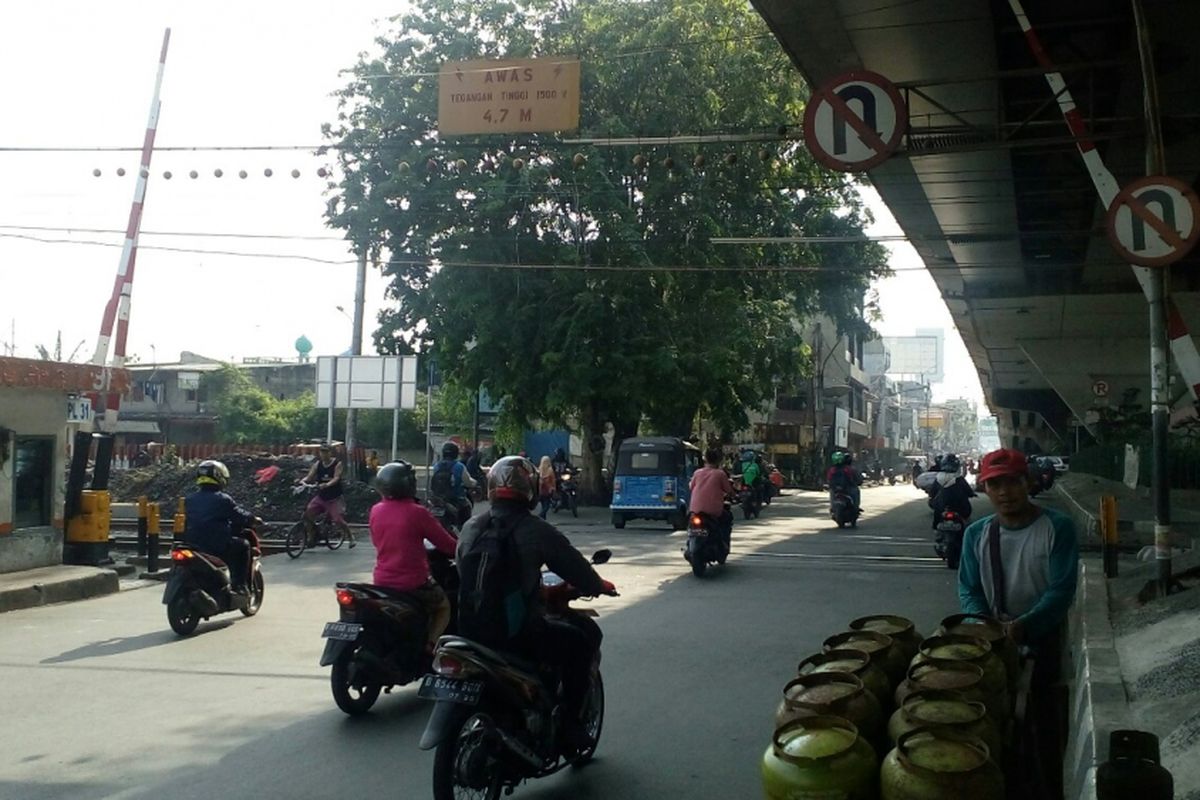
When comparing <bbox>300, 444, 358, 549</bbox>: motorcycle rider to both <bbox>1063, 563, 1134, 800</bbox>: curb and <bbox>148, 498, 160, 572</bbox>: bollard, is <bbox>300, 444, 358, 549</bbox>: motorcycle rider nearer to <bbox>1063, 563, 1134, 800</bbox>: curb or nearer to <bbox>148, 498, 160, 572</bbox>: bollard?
<bbox>148, 498, 160, 572</bbox>: bollard

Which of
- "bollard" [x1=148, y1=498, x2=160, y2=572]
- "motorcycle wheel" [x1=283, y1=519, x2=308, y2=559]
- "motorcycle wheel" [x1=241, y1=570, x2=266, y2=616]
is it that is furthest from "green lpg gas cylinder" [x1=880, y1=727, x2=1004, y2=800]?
"motorcycle wheel" [x1=283, y1=519, x2=308, y2=559]

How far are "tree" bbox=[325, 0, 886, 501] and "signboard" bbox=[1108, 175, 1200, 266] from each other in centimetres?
2163

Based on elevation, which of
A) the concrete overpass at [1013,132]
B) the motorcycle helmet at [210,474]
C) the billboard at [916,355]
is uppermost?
the billboard at [916,355]

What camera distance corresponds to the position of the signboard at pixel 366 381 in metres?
28.0

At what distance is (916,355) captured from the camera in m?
143

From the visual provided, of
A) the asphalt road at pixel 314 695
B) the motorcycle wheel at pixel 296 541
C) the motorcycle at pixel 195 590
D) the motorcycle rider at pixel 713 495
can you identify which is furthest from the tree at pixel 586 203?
the motorcycle at pixel 195 590

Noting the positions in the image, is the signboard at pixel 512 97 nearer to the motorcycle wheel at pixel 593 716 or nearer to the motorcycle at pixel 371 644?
the motorcycle at pixel 371 644

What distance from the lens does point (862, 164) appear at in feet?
36.9

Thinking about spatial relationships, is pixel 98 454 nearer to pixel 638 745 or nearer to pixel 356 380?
pixel 638 745

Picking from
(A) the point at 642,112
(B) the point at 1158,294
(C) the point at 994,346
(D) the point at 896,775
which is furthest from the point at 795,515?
(D) the point at 896,775

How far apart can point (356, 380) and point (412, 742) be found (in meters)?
21.9

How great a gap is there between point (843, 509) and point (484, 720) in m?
21.4

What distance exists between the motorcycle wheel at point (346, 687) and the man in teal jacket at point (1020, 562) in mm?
3867

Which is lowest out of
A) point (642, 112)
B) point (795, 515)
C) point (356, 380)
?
point (795, 515)
